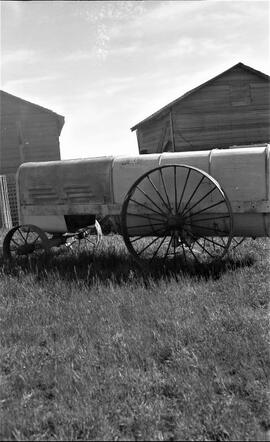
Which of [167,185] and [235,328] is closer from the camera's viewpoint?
[235,328]

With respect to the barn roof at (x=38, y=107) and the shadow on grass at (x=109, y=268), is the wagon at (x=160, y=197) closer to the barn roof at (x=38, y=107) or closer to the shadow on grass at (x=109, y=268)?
the shadow on grass at (x=109, y=268)

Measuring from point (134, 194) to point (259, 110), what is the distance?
48.5 feet

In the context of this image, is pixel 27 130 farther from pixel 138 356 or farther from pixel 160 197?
pixel 138 356

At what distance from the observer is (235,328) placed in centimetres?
403

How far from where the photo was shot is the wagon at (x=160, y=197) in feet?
20.2

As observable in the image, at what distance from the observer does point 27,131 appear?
22422mm

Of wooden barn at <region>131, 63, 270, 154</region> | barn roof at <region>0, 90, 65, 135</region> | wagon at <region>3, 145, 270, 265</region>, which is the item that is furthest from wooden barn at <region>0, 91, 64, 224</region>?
wagon at <region>3, 145, 270, 265</region>

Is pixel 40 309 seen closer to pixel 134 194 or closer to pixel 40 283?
pixel 40 283

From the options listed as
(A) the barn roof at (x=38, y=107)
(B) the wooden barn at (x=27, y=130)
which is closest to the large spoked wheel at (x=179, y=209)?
(A) the barn roof at (x=38, y=107)

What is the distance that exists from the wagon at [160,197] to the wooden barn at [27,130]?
585 inches

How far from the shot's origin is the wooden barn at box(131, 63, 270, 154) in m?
19.9

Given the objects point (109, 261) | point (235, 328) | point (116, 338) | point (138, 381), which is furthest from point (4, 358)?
point (109, 261)

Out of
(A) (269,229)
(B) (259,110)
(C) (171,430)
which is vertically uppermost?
(B) (259,110)

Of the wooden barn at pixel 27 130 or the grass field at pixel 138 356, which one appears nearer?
the grass field at pixel 138 356
